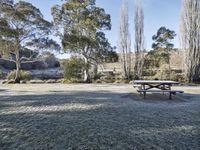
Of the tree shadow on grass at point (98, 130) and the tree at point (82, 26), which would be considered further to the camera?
the tree at point (82, 26)

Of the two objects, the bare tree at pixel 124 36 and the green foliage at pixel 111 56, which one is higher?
the bare tree at pixel 124 36

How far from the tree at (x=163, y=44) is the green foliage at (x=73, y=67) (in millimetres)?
8475

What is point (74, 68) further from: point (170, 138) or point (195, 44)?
point (170, 138)

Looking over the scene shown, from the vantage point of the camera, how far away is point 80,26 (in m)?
16.7

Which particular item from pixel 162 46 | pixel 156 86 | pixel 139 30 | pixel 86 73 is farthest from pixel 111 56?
pixel 156 86

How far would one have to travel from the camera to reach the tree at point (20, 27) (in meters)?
15.5

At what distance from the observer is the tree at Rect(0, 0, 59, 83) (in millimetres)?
15453

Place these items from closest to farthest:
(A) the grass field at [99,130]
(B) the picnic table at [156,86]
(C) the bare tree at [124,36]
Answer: (A) the grass field at [99,130] < (B) the picnic table at [156,86] < (C) the bare tree at [124,36]

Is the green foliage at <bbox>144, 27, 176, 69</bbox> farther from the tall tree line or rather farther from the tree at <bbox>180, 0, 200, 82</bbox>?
the tree at <bbox>180, 0, 200, 82</bbox>

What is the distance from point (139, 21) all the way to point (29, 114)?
1673 cm

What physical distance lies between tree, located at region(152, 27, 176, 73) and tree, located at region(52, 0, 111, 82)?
624 centimetres

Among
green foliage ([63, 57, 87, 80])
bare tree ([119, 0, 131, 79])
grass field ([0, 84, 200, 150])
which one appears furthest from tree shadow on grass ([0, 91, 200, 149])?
bare tree ([119, 0, 131, 79])

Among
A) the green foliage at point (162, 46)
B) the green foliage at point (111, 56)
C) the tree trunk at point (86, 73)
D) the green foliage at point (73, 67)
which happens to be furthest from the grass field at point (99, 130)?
the green foliage at point (162, 46)

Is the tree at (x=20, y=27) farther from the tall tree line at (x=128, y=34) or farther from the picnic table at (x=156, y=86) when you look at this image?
the picnic table at (x=156, y=86)
